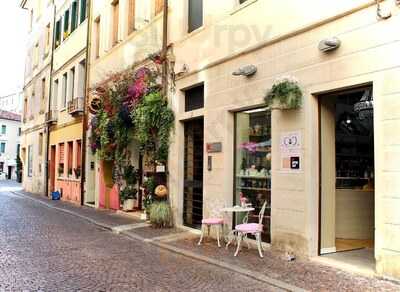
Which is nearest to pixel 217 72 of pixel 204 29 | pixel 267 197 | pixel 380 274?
pixel 204 29

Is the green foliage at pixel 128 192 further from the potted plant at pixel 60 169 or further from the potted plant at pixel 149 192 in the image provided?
the potted plant at pixel 60 169

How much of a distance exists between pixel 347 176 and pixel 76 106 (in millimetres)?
13833

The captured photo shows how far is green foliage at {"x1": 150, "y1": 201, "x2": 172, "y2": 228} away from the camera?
11.5 m

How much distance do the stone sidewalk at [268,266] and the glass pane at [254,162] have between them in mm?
944

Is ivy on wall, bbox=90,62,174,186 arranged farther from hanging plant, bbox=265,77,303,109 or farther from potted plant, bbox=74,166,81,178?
hanging plant, bbox=265,77,303,109

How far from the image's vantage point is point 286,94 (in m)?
7.75

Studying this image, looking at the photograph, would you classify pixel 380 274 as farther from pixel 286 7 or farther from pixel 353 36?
pixel 286 7

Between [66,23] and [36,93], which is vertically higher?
[66,23]

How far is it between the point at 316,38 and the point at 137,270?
14.9ft

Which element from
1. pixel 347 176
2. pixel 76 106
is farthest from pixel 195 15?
pixel 76 106

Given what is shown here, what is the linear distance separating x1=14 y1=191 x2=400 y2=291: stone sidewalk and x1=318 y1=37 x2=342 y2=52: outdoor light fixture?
328cm

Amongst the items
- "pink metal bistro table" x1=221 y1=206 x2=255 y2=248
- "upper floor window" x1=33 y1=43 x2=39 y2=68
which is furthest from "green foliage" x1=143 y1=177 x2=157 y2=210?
"upper floor window" x1=33 y1=43 x2=39 y2=68

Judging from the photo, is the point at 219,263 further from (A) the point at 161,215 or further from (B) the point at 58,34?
(B) the point at 58,34

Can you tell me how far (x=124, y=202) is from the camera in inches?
595
